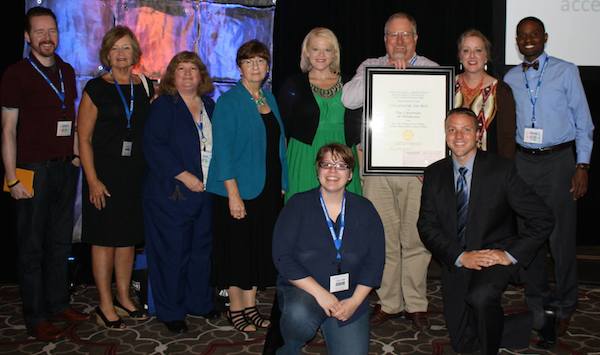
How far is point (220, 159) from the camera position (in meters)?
3.43

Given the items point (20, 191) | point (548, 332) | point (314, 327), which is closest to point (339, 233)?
point (314, 327)

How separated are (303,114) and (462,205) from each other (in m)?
1.06

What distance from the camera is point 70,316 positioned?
392 cm

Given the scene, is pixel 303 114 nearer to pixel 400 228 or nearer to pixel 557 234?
pixel 400 228

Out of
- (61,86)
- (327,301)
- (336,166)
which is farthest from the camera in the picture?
(61,86)

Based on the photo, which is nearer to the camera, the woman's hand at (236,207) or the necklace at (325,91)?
the woman's hand at (236,207)

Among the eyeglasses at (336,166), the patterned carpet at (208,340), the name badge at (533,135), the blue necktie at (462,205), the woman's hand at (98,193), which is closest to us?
the eyeglasses at (336,166)

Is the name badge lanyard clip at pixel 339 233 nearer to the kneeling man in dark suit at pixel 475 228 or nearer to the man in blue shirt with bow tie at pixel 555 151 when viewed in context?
the kneeling man in dark suit at pixel 475 228

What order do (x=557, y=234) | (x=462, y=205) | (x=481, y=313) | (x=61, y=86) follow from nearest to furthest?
1. (x=481, y=313)
2. (x=462, y=205)
3. (x=61, y=86)
4. (x=557, y=234)

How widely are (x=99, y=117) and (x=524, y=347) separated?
2828 mm

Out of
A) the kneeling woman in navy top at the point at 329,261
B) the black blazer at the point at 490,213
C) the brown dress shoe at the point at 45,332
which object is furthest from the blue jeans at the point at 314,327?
the brown dress shoe at the point at 45,332

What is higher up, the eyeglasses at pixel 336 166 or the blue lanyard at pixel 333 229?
the eyeglasses at pixel 336 166

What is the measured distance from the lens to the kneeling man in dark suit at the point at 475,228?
3.00 meters

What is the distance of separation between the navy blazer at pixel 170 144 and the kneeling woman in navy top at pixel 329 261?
3.54 ft
